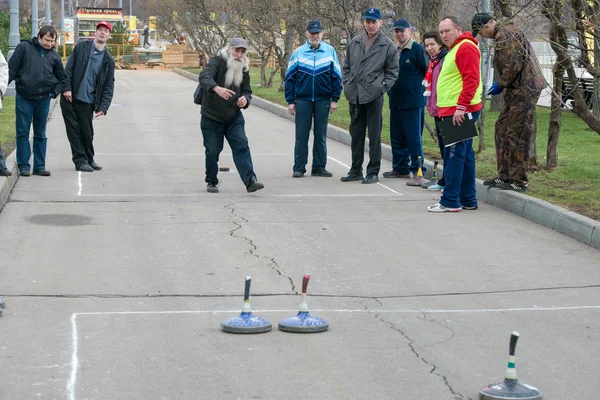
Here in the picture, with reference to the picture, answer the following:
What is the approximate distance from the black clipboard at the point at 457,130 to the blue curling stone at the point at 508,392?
20.1 feet

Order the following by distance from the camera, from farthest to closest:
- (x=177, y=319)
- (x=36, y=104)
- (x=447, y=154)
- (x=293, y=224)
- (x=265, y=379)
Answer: (x=36, y=104) < (x=447, y=154) < (x=293, y=224) < (x=177, y=319) < (x=265, y=379)

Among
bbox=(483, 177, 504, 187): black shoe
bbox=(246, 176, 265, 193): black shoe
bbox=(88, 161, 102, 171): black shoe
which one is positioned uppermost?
bbox=(483, 177, 504, 187): black shoe

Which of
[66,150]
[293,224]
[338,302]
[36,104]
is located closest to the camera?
[338,302]

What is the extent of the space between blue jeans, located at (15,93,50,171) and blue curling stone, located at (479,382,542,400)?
934cm

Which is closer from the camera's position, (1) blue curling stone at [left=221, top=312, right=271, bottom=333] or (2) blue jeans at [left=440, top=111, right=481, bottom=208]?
(1) blue curling stone at [left=221, top=312, right=271, bottom=333]

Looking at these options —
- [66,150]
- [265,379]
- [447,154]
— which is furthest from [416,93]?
[265,379]

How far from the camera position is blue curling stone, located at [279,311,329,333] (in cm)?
664

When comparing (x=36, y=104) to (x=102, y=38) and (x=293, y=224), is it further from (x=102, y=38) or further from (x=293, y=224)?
(x=293, y=224)

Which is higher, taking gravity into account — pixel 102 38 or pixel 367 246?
pixel 102 38

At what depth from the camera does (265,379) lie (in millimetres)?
5766

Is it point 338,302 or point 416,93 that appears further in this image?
point 416,93

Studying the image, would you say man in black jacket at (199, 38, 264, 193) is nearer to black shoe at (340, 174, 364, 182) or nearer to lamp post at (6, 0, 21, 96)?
black shoe at (340, 174, 364, 182)

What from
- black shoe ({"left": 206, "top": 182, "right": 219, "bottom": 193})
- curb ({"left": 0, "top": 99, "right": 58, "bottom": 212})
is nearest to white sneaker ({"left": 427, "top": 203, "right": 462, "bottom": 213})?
black shoe ({"left": 206, "top": 182, "right": 219, "bottom": 193})

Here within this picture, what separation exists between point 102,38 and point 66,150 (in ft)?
11.6
